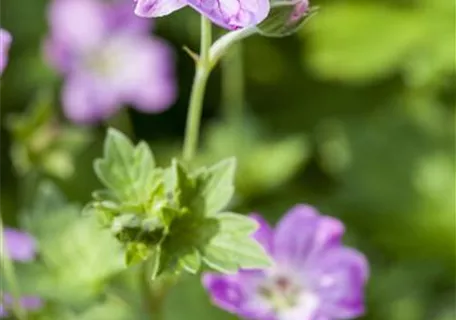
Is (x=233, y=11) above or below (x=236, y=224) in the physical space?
above

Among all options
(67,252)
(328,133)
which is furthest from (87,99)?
(67,252)

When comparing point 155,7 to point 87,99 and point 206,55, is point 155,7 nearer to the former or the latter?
point 206,55

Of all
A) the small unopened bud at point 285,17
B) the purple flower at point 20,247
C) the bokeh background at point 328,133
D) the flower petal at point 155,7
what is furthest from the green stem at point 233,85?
the flower petal at point 155,7

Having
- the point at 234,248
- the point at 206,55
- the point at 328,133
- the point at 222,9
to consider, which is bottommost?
the point at 328,133

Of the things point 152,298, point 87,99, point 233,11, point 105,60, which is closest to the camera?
point 233,11

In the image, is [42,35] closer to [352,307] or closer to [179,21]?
[179,21]

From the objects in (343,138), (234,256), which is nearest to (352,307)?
(234,256)
